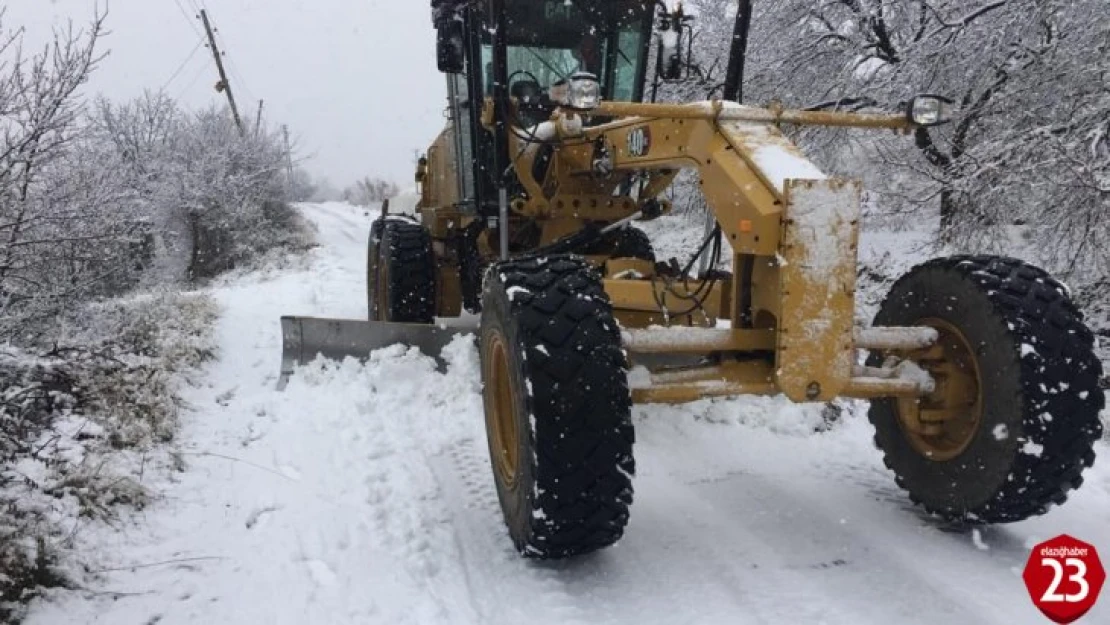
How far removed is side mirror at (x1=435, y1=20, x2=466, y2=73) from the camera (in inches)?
213

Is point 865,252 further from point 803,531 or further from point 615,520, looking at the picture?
point 615,520

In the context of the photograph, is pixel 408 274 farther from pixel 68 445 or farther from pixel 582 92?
pixel 582 92

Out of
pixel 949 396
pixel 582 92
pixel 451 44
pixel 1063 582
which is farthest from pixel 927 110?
pixel 451 44

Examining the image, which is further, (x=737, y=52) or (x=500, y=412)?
(x=737, y=52)

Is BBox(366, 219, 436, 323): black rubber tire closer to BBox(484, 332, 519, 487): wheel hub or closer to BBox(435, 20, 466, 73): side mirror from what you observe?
BBox(435, 20, 466, 73): side mirror

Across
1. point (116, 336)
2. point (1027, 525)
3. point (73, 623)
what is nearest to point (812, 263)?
point (1027, 525)

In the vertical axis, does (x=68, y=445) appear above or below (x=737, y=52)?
below

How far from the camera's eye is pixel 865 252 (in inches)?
412

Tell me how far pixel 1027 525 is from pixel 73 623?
12.5 ft

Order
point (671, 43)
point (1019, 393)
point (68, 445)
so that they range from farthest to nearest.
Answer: point (671, 43) < point (68, 445) < point (1019, 393)

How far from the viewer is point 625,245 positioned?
278 inches

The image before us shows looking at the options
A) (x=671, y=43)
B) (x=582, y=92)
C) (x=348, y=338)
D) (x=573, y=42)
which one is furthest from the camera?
(x=348, y=338)

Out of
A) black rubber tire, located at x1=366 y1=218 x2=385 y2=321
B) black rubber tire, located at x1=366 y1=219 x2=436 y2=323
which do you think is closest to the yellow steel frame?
black rubber tire, located at x1=366 y1=219 x2=436 y2=323

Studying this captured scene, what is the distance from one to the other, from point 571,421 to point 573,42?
4164 mm
